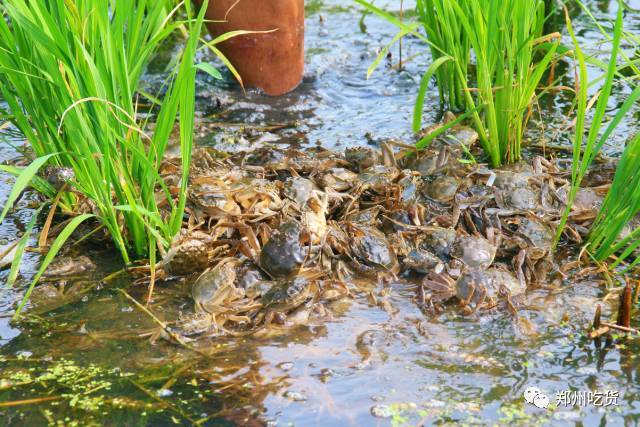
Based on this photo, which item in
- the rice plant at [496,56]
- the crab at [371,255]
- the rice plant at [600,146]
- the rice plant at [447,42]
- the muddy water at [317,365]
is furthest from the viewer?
the rice plant at [447,42]

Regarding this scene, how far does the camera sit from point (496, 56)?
3.99 metres

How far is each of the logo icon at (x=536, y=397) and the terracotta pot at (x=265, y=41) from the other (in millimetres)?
3072

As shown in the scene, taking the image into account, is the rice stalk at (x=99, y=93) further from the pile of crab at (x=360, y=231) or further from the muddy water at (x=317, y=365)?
the muddy water at (x=317, y=365)

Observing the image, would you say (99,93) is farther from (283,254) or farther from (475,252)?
(475,252)

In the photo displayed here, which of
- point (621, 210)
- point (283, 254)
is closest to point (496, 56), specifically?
point (621, 210)

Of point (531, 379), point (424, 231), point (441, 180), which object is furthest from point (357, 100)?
point (531, 379)

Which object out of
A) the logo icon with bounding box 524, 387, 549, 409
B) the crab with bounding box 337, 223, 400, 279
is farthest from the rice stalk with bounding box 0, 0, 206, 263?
the logo icon with bounding box 524, 387, 549, 409

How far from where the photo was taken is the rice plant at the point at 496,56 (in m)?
3.74

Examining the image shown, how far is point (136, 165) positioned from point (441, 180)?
1511 millimetres

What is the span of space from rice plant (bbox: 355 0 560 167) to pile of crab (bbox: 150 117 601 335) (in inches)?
7.0

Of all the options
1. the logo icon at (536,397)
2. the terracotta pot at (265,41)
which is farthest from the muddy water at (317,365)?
the terracotta pot at (265,41)

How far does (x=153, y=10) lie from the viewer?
334cm

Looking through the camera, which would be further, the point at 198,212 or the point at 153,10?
the point at 198,212

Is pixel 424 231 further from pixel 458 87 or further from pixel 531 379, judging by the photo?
pixel 458 87
